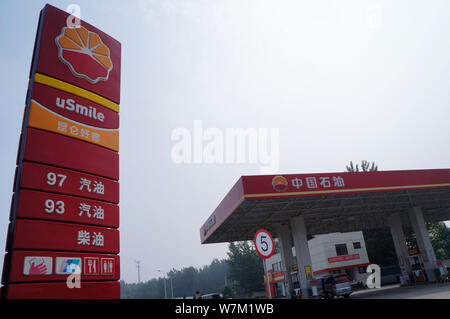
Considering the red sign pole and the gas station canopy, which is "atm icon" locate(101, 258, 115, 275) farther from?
the gas station canopy

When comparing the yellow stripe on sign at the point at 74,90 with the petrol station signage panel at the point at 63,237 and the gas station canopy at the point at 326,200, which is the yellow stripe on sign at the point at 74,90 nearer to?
the petrol station signage panel at the point at 63,237

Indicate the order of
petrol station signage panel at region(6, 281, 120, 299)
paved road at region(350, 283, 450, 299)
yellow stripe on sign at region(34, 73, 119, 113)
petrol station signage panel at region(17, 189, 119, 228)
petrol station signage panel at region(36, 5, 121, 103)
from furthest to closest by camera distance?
paved road at region(350, 283, 450, 299)
petrol station signage panel at region(36, 5, 121, 103)
yellow stripe on sign at region(34, 73, 119, 113)
petrol station signage panel at region(17, 189, 119, 228)
petrol station signage panel at region(6, 281, 120, 299)

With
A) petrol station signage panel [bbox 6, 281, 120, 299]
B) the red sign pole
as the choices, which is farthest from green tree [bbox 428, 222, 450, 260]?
the red sign pole

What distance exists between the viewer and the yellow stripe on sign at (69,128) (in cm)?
784

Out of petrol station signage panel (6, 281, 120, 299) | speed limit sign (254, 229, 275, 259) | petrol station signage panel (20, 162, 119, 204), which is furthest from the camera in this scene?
speed limit sign (254, 229, 275, 259)

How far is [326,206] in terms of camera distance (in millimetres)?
26312

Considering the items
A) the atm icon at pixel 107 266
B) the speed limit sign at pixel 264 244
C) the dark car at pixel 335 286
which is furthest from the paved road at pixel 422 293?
the atm icon at pixel 107 266

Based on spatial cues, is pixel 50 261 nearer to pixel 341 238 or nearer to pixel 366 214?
pixel 366 214

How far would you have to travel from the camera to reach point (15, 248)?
6699mm

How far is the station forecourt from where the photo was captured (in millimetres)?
20436

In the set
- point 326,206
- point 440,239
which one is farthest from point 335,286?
point 440,239

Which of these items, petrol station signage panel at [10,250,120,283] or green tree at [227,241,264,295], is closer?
petrol station signage panel at [10,250,120,283]
